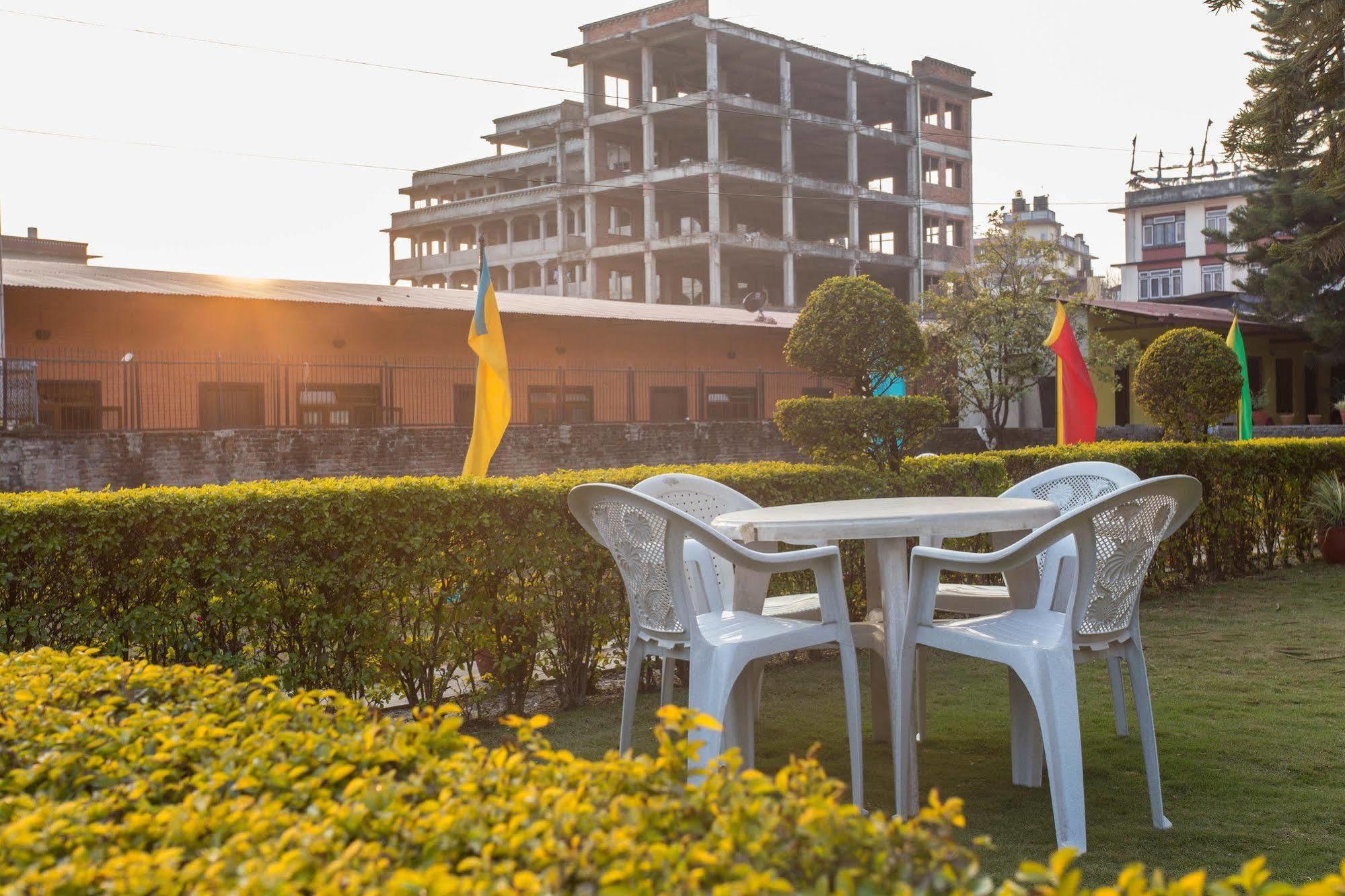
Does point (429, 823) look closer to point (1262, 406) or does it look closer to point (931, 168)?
point (1262, 406)

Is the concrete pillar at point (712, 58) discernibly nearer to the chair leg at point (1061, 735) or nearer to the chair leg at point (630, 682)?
the chair leg at point (630, 682)

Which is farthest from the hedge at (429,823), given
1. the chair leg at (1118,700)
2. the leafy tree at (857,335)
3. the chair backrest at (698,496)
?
the leafy tree at (857,335)

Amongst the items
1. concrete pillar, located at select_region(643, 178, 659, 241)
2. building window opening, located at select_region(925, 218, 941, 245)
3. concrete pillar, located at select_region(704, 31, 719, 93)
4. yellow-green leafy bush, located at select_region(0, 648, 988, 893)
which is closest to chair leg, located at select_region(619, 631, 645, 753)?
yellow-green leafy bush, located at select_region(0, 648, 988, 893)

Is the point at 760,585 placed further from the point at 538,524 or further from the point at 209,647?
the point at 209,647

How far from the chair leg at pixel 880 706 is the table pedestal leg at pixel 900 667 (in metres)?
0.61

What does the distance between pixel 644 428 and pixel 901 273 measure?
3080cm

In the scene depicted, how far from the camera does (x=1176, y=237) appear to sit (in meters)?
54.5

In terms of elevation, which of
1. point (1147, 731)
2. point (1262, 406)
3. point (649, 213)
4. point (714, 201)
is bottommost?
point (1147, 731)

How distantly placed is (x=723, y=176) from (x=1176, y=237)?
2405 centimetres

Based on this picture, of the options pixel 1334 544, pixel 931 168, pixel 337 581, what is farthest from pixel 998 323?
pixel 931 168

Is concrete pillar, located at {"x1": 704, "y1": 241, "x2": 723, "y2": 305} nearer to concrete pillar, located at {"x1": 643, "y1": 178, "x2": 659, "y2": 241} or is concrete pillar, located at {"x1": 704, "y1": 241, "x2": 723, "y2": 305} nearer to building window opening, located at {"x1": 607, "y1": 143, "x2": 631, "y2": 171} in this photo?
concrete pillar, located at {"x1": 643, "y1": 178, "x2": 659, "y2": 241}

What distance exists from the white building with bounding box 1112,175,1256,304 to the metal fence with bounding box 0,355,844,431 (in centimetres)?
3331

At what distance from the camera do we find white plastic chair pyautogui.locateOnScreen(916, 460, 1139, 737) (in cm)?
482

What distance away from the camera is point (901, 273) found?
50531 mm
